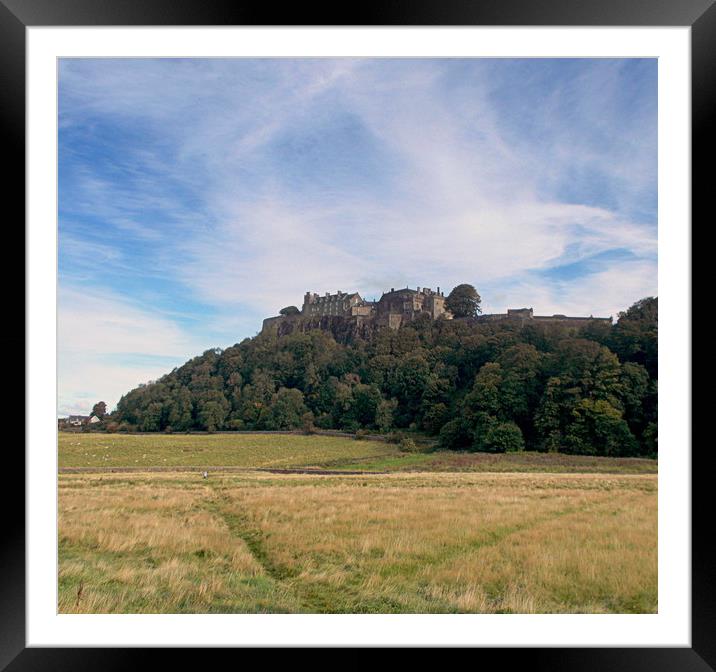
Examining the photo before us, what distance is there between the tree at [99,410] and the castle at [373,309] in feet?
18.2

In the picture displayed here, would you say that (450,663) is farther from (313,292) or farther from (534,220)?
(313,292)

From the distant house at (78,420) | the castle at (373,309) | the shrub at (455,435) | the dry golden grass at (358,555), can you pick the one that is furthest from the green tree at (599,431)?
the distant house at (78,420)

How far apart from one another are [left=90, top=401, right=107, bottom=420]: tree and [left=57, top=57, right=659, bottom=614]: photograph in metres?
0.13

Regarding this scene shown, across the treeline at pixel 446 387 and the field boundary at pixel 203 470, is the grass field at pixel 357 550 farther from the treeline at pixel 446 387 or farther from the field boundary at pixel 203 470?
the treeline at pixel 446 387

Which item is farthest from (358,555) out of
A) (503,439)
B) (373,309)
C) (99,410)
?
(373,309)

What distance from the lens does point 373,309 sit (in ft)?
69.2

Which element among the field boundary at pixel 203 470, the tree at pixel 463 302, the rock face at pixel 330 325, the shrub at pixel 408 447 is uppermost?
the tree at pixel 463 302

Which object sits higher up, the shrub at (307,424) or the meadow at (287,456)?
the shrub at (307,424)

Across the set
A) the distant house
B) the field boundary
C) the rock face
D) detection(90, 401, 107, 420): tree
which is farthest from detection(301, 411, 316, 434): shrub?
the distant house

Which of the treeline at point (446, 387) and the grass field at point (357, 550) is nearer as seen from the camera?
the grass field at point (357, 550)

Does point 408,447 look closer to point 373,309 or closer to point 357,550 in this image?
point 373,309

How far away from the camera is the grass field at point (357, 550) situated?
11.2 feet

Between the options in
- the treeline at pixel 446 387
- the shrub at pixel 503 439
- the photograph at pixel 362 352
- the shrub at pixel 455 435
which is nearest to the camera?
the photograph at pixel 362 352

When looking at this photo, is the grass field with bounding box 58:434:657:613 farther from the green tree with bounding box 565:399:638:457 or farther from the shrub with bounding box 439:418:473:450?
the shrub with bounding box 439:418:473:450
